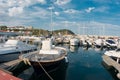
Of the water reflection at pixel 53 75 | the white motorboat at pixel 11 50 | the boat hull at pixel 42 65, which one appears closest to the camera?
the boat hull at pixel 42 65

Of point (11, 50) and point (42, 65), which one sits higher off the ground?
point (11, 50)

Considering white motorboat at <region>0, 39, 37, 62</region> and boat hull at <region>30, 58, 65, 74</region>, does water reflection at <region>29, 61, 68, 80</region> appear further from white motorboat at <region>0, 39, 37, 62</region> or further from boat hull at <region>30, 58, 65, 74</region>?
white motorboat at <region>0, 39, 37, 62</region>

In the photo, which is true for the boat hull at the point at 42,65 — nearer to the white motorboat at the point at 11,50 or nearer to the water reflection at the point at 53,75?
the water reflection at the point at 53,75

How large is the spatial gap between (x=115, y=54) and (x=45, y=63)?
555 inches

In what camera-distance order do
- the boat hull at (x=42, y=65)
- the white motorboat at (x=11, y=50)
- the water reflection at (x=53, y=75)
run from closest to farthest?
the boat hull at (x=42, y=65), the water reflection at (x=53, y=75), the white motorboat at (x=11, y=50)

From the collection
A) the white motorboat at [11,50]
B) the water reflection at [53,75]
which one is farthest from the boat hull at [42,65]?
the white motorboat at [11,50]

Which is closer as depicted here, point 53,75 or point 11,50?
point 53,75

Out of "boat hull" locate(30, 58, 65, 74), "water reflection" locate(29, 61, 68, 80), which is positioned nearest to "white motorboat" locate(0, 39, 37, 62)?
"water reflection" locate(29, 61, 68, 80)

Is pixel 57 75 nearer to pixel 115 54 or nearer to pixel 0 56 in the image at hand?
pixel 0 56

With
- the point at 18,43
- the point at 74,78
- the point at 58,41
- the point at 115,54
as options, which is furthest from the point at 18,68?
the point at 58,41

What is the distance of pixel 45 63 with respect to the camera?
2100cm

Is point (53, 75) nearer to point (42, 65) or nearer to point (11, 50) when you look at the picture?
point (42, 65)

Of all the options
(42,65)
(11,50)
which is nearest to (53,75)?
(42,65)

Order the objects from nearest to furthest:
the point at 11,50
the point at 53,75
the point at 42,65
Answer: the point at 42,65
the point at 53,75
the point at 11,50
